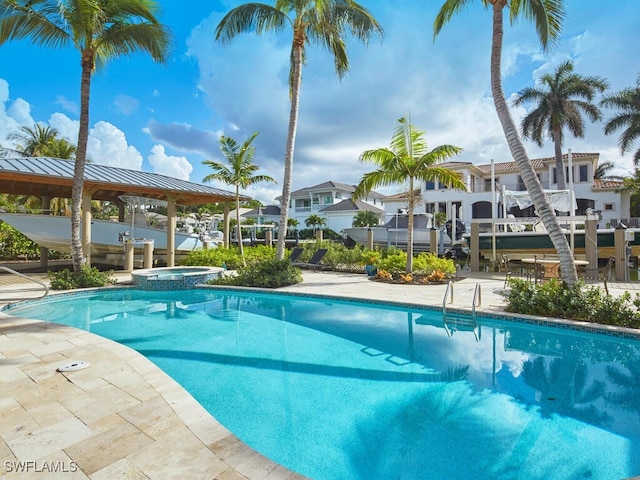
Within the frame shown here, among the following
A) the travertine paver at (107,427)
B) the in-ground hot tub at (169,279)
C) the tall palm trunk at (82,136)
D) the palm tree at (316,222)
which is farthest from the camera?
the palm tree at (316,222)

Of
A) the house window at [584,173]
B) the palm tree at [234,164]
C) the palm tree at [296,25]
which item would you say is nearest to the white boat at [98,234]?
the palm tree at [234,164]

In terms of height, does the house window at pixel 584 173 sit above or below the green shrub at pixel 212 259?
above

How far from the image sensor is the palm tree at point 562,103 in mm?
27266

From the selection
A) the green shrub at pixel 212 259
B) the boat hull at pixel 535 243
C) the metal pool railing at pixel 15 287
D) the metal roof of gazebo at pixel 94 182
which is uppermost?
the metal roof of gazebo at pixel 94 182

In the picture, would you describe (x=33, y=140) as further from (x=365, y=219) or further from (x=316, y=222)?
(x=365, y=219)

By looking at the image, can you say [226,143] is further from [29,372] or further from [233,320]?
[29,372]

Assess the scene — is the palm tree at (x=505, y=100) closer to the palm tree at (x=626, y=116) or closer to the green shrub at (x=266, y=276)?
the green shrub at (x=266, y=276)

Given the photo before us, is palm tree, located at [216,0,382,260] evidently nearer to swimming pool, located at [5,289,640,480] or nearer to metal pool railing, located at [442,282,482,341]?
swimming pool, located at [5,289,640,480]

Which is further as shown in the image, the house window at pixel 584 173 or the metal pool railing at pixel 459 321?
the house window at pixel 584 173

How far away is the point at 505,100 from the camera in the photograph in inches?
316

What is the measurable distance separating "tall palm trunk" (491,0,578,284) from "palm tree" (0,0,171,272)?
9.15 meters

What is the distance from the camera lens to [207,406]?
414 centimetres

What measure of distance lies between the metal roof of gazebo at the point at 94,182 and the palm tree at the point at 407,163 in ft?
26.2

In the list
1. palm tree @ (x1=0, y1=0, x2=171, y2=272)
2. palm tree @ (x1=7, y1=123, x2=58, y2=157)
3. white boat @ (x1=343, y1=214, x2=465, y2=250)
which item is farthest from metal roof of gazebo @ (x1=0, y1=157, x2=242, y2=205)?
palm tree @ (x1=7, y1=123, x2=58, y2=157)
